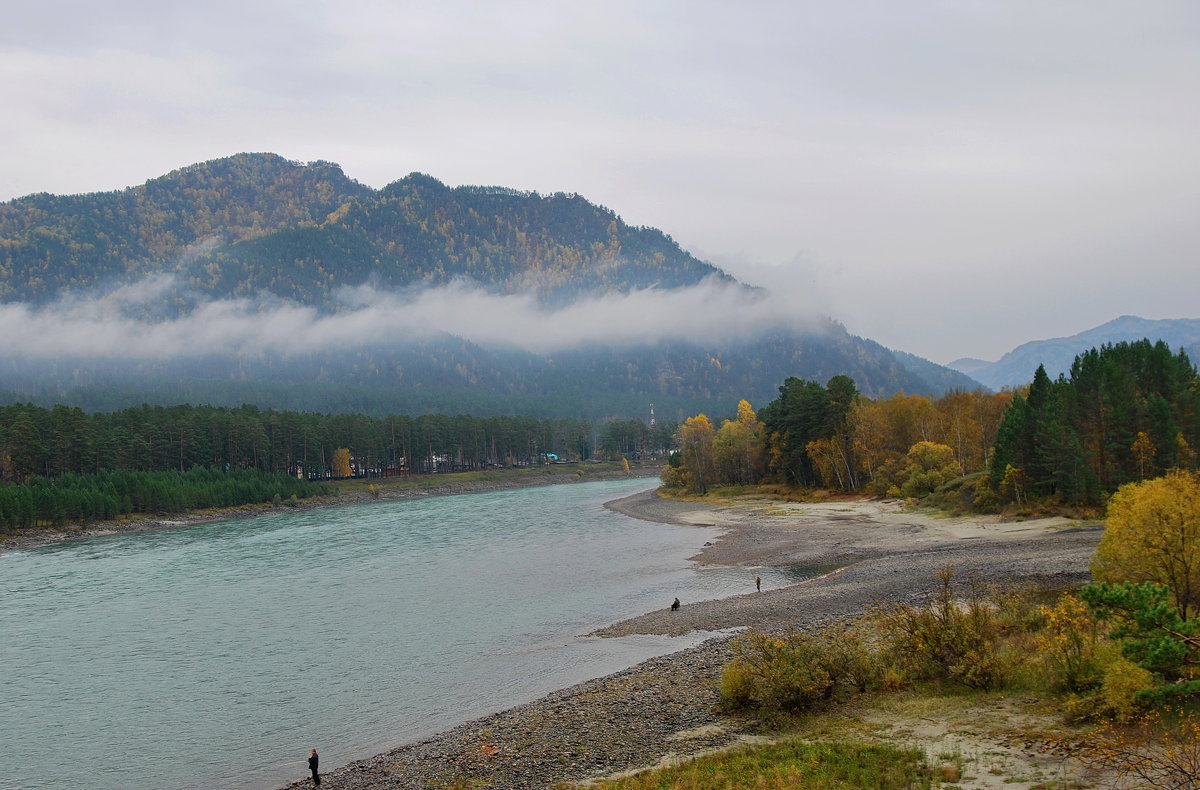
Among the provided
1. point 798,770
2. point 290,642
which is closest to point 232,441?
point 290,642

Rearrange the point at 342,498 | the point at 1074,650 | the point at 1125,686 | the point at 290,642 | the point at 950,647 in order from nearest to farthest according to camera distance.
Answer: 1. the point at 1125,686
2. the point at 1074,650
3. the point at 950,647
4. the point at 290,642
5. the point at 342,498

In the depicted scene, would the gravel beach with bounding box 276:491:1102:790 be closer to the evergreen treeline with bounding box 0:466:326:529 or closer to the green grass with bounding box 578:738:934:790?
the green grass with bounding box 578:738:934:790

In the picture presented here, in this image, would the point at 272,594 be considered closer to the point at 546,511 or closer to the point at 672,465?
the point at 546,511

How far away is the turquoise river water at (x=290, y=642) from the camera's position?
26375 millimetres

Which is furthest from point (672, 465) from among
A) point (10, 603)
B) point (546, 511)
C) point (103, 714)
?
point (103, 714)

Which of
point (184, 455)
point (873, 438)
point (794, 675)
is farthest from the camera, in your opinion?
point (184, 455)

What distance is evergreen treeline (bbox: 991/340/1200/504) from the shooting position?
5797cm

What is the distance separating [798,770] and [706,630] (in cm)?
1911

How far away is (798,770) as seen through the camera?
56.2 feet

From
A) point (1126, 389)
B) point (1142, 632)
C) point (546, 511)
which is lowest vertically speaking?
point (546, 511)

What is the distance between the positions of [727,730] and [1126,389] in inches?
2181

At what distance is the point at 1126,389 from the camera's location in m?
61.0

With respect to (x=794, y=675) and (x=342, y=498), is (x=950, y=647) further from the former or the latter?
(x=342, y=498)

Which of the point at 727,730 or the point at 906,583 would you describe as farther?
the point at 906,583
